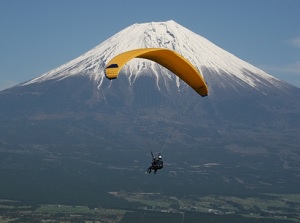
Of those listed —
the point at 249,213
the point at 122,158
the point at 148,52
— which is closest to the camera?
the point at 148,52

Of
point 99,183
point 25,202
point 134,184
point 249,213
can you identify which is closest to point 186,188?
point 134,184

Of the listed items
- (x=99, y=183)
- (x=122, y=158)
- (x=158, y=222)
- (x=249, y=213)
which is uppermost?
(x=122, y=158)

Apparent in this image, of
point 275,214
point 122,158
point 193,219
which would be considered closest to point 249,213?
point 275,214

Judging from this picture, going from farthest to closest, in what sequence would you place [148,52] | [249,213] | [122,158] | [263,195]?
[122,158] → [263,195] → [249,213] → [148,52]

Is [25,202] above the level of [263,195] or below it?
below

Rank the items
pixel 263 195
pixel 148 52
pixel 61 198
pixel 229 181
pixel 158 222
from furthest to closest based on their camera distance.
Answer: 1. pixel 229 181
2. pixel 263 195
3. pixel 61 198
4. pixel 158 222
5. pixel 148 52

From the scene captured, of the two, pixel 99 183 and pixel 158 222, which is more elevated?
pixel 99 183

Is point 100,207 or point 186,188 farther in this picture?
point 186,188

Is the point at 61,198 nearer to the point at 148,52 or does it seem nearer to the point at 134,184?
the point at 134,184

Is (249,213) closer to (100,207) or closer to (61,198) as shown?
(100,207)
